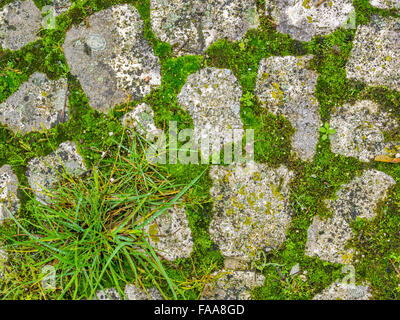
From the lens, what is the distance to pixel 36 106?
2.66m

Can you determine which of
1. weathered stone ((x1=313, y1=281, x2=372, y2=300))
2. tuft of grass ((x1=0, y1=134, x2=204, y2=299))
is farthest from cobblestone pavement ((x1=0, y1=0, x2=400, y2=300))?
tuft of grass ((x1=0, y1=134, x2=204, y2=299))

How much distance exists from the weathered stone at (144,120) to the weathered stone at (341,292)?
190 cm

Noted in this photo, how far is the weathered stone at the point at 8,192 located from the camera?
2.65 metres

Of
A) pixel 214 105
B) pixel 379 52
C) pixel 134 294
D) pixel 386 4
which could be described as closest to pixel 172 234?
pixel 134 294

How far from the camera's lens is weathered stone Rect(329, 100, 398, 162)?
2.59 meters

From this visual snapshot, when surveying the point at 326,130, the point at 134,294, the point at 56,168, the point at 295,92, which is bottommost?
the point at 134,294

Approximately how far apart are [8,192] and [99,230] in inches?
34.7

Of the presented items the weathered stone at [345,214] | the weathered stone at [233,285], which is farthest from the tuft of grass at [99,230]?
the weathered stone at [345,214]

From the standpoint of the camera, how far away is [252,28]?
2.61m

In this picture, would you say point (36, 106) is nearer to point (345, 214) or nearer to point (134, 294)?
point (134, 294)

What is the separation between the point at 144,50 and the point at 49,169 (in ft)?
4.25

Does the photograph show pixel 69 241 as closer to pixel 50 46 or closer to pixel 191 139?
pixel 191 139

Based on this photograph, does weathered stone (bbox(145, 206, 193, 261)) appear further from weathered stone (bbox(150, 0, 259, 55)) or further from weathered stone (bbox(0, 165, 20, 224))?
weathered stone (bbox(150, 0, 259, 55))
